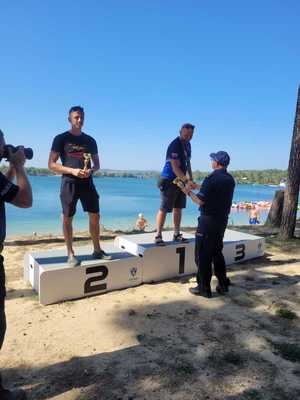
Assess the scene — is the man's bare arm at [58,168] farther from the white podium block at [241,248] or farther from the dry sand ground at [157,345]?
the white podium block at [241,248]

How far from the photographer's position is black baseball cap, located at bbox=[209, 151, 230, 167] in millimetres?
4129

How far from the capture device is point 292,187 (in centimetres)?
780

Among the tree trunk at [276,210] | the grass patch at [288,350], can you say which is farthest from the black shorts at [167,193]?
the tree trunk at [276,210]

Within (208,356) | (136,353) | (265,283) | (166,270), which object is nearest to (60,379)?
(136,353)

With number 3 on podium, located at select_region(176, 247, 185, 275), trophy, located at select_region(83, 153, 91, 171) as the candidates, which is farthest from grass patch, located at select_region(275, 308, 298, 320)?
trophy, located at select_region(83, 153, 91, 171)

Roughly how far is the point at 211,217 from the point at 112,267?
5.15 feet

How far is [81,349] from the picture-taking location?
3051 mm

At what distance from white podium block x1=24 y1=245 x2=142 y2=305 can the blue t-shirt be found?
4.69 ft

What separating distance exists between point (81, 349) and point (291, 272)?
391cm

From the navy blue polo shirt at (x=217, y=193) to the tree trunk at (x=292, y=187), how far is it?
168 inches

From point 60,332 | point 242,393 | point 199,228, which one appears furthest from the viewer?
point 199,228

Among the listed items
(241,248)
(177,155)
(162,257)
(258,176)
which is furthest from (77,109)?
(258,176)

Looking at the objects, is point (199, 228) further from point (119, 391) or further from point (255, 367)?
point (119, 391)

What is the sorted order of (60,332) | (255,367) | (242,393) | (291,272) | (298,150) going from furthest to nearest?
1. (298,150)
2. (291,272)
3. (60,332)
4. (255,367)
5. (242,393)
